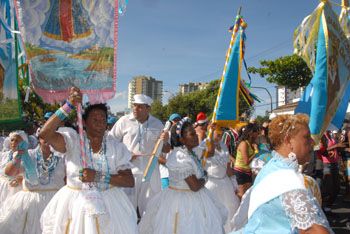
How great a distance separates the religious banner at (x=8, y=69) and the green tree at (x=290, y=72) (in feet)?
59.5

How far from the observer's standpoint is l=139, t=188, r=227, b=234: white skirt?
4641 millimetres

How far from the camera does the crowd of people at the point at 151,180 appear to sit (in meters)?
2.36

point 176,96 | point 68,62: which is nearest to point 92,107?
point 68,62

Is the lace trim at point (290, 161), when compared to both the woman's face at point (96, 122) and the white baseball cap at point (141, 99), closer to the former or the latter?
the woman's face at point (96, 122)

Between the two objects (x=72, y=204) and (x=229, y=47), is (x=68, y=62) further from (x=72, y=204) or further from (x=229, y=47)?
(x=229, y=47)

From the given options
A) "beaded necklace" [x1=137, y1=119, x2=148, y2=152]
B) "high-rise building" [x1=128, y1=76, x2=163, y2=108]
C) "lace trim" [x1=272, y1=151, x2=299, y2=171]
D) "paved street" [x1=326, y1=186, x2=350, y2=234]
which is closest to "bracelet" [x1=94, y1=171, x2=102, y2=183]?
"lace trim" [x1=272, y1=151, x2=299, y2=171]

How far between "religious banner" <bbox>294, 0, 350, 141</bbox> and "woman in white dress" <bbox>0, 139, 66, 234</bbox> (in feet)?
10.00

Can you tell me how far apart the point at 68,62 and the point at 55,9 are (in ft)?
1.64

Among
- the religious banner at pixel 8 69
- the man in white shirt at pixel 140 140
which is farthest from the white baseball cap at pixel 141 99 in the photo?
the religious banner at pixel 8 69

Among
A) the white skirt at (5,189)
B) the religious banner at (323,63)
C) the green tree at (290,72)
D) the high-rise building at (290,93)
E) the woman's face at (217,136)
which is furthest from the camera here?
the high-rise building at (290,93)

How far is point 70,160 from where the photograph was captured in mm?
3775

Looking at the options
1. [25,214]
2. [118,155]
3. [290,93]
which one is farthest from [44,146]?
[290,93]

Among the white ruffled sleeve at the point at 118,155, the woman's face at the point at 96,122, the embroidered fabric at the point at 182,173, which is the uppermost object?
the woman's face at the point at 96,122

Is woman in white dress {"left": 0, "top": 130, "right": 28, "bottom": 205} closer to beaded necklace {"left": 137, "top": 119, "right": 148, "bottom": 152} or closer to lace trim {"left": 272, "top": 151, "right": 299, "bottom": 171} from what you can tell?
beaded necklace {"left": 137, "top": 119, "right": 148, "bottom": 152}
